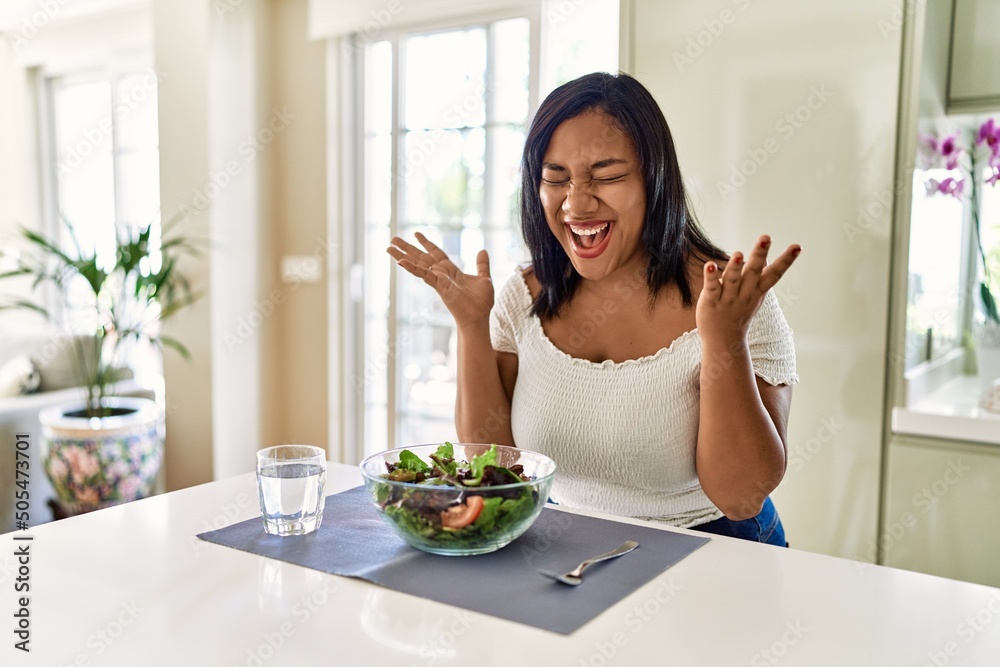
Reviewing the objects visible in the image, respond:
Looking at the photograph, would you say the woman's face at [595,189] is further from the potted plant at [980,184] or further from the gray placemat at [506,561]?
the potted plant at [980,184]

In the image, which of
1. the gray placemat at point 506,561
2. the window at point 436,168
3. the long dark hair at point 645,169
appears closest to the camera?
the gray placemat at point 506,561

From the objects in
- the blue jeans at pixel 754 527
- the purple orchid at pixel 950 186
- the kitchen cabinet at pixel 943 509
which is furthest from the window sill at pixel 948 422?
the blue jeans at pixel 754 527

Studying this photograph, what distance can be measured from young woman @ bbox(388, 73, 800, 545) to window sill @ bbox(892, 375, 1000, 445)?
2.19 feet

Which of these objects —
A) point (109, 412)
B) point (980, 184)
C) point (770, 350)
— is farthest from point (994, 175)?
point (109, 412)

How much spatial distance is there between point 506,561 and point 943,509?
53.5 inches

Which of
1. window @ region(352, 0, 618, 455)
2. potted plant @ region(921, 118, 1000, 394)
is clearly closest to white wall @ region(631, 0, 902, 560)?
potted plant @ region(921, 118, 1000, 394)

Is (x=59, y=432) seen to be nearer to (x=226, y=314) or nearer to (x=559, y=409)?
(x=226, y=314)

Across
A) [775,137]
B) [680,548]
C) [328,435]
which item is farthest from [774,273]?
[328,435]

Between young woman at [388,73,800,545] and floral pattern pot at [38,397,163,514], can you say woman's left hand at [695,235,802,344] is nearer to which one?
young woman at [388,73,800,545]

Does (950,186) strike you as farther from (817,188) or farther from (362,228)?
(362,228)

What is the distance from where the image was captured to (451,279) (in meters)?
1.44

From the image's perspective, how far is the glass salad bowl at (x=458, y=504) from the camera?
0.96 metres

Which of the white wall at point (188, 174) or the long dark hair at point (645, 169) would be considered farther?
the white wall at point (188, 174)

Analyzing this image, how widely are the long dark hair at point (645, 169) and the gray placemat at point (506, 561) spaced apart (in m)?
0.52
